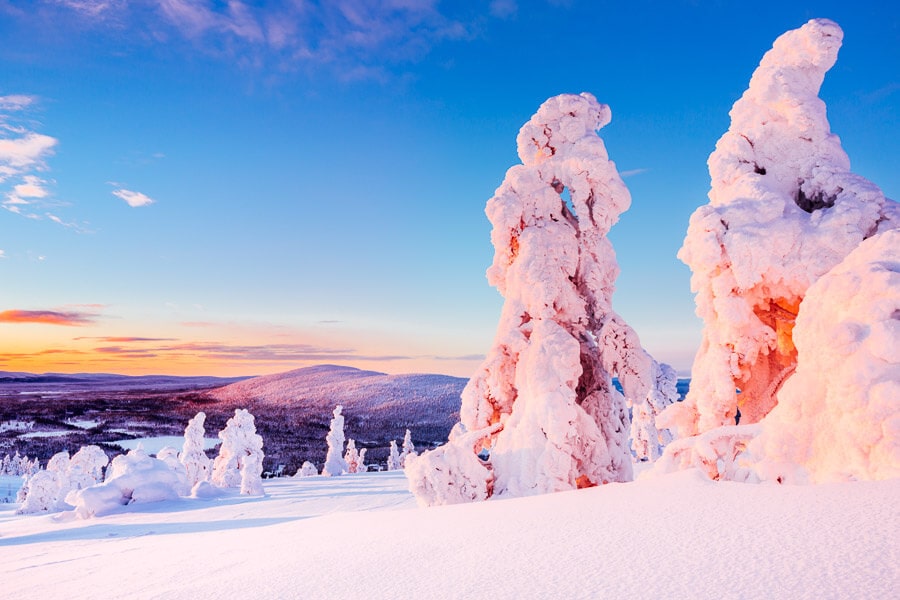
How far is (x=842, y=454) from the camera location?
458cm

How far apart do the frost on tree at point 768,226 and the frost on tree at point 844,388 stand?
2602mm

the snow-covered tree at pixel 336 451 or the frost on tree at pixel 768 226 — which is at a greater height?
the frost on tree at pixel 768 226

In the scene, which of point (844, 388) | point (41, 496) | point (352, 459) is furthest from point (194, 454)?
point (844, 388)

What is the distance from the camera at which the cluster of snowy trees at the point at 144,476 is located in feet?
50.1

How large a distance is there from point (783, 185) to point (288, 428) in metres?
91.5

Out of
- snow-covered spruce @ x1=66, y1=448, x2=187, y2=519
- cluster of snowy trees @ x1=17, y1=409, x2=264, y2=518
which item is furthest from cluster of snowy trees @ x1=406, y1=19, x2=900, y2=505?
cluster of snowy trees @ x1=17, y1=409, x2=264, y2=518

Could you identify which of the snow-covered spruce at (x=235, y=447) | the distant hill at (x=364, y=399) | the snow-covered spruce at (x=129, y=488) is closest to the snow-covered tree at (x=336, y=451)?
Result: the snow-covered spruce at (x=235, y=447)

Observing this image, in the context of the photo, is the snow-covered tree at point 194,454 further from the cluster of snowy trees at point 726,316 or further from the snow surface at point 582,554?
the snow surface at point 582,554

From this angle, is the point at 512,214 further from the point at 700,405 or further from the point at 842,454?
the point at 842,454

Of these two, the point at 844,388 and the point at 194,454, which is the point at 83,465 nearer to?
the point at 194,454

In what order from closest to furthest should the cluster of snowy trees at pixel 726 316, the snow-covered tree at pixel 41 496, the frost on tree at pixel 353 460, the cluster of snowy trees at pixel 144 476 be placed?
the cluster of snowy trees at pixel 726 316, the cluster of snowy trees at pixel 144 476, the snow-covered tree at pixel 41 496, the frost on tree at pixel 353 460

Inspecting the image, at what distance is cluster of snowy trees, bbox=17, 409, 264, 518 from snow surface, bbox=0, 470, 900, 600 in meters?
10.9

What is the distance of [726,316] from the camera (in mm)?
8188

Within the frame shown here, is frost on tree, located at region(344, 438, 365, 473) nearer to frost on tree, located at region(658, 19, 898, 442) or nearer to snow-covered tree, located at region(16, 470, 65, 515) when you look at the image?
snow-covered tree, located at region(16, 470, 65, 515)
